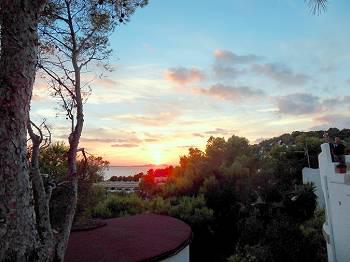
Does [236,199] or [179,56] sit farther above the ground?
[179,56]

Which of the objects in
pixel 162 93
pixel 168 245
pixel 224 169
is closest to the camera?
pixel 168 245

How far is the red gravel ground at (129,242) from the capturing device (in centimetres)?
832

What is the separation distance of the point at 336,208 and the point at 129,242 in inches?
272

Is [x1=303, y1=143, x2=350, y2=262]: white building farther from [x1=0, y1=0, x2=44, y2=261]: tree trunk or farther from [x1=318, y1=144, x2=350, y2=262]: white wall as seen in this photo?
[x1=0, y1=0, x2=44, y2=261]: tree trunk

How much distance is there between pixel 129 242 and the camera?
973 cm

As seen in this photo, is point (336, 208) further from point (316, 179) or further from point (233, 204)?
point (316, 179)

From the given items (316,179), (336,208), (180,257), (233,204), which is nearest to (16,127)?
(180,257)

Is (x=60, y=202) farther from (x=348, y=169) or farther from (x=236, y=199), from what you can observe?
(x=236, y=199)

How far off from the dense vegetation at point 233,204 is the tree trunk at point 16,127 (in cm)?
877

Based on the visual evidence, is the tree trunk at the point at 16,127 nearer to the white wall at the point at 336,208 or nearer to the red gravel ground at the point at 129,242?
the red gravel ground at the point at 129,242

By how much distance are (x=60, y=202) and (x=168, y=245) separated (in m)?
4.51

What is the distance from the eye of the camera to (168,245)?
9469 millimetres

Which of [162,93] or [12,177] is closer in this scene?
[12,177]

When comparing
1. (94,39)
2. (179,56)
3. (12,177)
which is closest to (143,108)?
(179,56)
